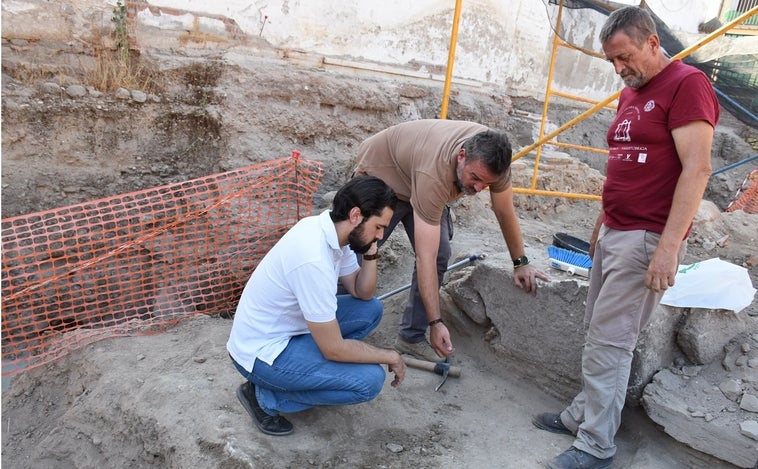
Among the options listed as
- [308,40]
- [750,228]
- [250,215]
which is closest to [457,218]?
[250,215]

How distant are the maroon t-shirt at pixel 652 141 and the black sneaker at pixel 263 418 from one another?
1838mm

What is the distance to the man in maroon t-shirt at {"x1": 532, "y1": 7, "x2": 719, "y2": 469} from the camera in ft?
6.80

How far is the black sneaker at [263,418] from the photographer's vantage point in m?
2.62

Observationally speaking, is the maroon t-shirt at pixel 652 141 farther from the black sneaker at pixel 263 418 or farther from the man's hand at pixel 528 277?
the black sneaker at pixel 263 418

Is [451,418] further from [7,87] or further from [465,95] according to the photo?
[465,95]

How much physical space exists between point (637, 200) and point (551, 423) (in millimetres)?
1295

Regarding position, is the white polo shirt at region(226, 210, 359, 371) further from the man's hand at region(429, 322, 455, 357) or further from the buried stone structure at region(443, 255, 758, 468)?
the buried stone structure at region(443, 255, 758, 468)

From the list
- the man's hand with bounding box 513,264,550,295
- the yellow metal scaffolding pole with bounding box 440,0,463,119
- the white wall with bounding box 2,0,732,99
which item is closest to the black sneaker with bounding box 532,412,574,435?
the man's hand with bounding box 513,264,550,295

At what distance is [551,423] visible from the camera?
9.34 feet

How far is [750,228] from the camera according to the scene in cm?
572

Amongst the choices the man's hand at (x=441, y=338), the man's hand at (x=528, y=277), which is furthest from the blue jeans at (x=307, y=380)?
the man's hand at (x=528, y=277)

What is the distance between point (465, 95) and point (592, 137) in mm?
2943

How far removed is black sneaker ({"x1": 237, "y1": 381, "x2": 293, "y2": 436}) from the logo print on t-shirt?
6.78 feet

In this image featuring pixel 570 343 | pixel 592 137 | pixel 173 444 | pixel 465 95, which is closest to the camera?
pixel 173 444
